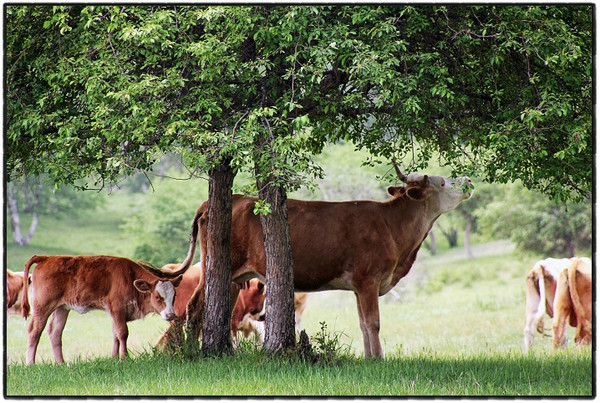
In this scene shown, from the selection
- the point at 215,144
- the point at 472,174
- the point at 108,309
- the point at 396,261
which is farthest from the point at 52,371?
the point at 472,174

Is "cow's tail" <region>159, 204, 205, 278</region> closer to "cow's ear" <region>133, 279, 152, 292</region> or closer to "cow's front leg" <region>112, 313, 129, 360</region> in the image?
"cow's ear" <region>133, 279, 152, 292</region>

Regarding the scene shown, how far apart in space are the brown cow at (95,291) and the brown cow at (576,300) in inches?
259

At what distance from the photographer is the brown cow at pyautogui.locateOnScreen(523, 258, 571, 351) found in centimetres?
1644

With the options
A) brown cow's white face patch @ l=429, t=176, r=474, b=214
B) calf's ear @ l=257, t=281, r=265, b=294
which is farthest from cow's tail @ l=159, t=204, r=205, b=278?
brown cow's white face patch @ l=429, t=176, r=474, b=214

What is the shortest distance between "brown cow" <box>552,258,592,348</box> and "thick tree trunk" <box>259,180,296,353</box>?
223 inches

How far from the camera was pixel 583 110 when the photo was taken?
9.84 metres

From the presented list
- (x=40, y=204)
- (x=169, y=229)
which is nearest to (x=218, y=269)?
(x=169, y=229)

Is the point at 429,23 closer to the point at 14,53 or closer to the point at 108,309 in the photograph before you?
the point at 14,53

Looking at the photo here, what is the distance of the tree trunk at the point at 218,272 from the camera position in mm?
11086

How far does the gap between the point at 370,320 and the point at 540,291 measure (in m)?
6.32

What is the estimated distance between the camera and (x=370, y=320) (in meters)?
11.4

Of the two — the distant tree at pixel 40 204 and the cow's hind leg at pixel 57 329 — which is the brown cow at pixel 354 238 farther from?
the distant tree at pixel 40 204

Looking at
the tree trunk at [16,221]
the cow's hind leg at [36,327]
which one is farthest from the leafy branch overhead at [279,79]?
the tree trunk at [16,221]

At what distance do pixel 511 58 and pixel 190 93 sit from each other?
148 inches
